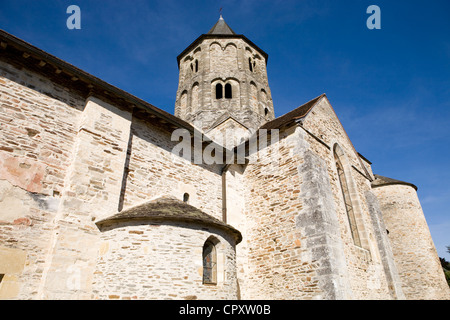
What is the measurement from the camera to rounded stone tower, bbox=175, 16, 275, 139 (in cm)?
1482

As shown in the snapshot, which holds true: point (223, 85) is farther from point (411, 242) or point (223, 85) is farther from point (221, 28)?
point (411, 242)

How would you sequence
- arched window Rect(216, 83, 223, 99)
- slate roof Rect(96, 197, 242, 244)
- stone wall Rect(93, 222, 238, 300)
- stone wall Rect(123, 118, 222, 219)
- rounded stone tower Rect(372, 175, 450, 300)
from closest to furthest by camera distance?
stone wall Rect(93, 222, 238, 300)
slate roof Rect(96, 197, 242, 244)
stone wall Rect(123, 118, 222, 219)
rounded stone tower Rect(372, 175, 450, 300)
arched window Rect(216, 83, 223, 99)

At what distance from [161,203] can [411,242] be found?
1414 cm

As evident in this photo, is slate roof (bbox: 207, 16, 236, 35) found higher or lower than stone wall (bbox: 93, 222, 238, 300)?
higher

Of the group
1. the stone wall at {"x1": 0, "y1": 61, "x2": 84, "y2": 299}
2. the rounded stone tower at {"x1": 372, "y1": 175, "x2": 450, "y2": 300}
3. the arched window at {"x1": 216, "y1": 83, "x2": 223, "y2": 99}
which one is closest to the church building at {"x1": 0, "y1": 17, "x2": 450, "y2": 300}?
the stone wall at {"x1": 0, "y1": 61, "x2": 84, "y2": 299}

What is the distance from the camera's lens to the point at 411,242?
14852 millimetres

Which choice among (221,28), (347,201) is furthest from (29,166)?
(221,28)

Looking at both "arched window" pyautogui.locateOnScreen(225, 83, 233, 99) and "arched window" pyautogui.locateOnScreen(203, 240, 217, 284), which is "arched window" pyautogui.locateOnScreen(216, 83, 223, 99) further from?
"arched window" pyautogui.locateOnScreen(203, 240, 217, 284)

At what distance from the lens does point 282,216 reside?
8.48 m

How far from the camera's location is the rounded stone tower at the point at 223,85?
14.8 metres

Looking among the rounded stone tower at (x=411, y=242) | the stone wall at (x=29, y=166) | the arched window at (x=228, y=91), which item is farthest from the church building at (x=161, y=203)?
the arched window at (x=228, y=91)

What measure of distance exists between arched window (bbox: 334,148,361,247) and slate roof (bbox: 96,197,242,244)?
5283 millimetres

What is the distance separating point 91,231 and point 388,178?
17304 millimetres

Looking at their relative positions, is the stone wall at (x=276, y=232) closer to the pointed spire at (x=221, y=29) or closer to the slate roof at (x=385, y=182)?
the slate roof at (x=385, y=182)
